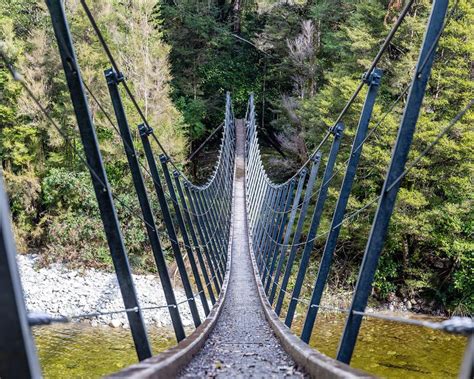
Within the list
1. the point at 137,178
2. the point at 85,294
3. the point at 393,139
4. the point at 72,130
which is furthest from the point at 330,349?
the point at 72,130

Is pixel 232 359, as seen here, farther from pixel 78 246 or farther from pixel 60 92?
pixel 60 92

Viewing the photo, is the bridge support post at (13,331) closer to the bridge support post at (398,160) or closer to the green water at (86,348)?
the bridge support post at (398,160)

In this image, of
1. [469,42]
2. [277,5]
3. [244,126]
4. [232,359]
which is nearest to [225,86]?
[244,126]

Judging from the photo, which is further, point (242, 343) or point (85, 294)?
point (85, 294)

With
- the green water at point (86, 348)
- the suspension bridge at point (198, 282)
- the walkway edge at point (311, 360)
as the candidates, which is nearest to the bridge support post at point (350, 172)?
the suspension bridge at point (198, 282)

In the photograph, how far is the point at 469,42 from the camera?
8031mm

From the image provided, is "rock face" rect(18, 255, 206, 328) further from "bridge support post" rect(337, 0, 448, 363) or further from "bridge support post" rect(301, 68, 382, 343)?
"bridge support post" rect(337, 0, 448, 363)

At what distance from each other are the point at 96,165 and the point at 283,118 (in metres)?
11.9

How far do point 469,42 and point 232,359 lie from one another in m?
7.67

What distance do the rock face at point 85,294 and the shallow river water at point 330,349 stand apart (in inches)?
26.1

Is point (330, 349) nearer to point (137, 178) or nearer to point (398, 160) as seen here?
point (137, 178)

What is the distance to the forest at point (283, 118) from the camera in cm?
848

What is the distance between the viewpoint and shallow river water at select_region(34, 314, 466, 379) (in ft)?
21.7

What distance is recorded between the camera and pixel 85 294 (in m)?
9.96
